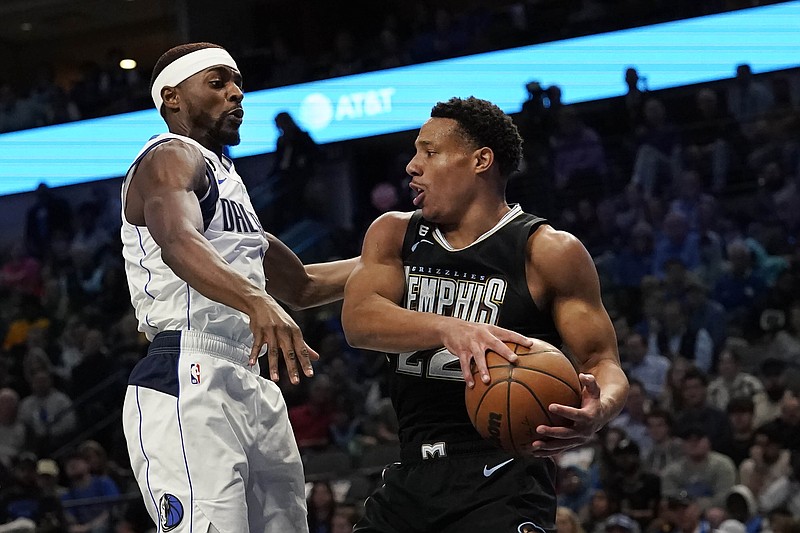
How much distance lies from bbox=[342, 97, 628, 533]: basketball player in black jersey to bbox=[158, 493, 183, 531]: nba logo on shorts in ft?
1.92

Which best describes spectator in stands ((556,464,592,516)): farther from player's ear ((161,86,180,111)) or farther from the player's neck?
player's ear ((161,86,180,111))

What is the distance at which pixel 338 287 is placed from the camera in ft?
15.8

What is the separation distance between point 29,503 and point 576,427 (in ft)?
26.4

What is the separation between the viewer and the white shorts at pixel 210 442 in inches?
145

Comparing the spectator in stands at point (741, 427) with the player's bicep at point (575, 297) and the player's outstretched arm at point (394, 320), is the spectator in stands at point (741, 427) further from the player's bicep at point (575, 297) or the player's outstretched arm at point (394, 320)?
the player's outstretched arm at point (394, 320)

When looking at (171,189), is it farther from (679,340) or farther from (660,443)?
(679,340)

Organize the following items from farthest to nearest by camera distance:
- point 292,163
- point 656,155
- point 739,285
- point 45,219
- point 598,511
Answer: point 45,219 → point 292,163 → point 656,155 → point 739,285 → point 598,511

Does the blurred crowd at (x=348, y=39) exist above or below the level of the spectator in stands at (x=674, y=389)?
above

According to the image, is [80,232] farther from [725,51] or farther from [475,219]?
[475,219]

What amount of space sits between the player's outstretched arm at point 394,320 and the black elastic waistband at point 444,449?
1.13 feet

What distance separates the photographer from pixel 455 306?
3.71 meters

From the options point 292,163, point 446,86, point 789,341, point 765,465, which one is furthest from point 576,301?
point 292,163

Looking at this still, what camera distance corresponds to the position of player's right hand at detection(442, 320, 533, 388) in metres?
3.22

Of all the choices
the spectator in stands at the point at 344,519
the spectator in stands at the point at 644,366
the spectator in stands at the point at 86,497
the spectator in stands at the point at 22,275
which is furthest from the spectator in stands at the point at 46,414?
the spectator in stands at the point at 644,366
